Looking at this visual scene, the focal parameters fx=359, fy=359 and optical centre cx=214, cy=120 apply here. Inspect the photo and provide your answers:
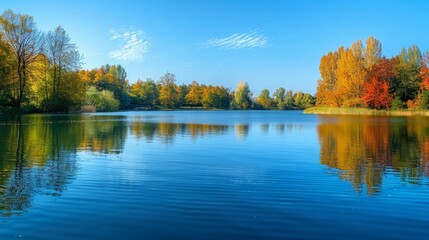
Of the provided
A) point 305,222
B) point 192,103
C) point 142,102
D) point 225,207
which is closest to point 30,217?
point 225,207

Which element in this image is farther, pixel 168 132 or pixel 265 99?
pixel 265 99

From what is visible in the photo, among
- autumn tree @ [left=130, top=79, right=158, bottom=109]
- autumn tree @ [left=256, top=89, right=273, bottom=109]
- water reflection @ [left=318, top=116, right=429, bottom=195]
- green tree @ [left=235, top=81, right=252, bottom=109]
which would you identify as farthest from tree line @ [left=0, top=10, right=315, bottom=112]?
autumn tree @ [left=256, top=89, right=273, bottom=109]

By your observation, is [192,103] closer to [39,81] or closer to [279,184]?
[39,81]

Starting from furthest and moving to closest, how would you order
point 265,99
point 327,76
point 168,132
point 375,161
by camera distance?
point 265,99 < point 327,76 < point 168,132 < point 375,161

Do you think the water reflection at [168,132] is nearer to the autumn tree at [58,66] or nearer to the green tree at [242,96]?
the autumn tree at [58,66]

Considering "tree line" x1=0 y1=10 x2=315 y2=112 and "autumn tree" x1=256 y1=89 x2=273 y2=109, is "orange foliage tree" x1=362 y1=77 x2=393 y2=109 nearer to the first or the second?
"tree line" x1=0 y1=10 x2=315 y2=112

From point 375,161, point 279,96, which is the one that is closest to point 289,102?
point 279,96

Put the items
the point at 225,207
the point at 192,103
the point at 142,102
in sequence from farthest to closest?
1. the point at 192,103
2. the point at 142,102
3. the point at 225,207

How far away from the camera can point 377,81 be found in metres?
74.8

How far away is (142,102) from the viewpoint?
143375 mm

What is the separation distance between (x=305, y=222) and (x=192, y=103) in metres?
158

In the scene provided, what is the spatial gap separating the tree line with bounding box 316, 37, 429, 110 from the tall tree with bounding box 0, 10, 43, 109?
212 ft

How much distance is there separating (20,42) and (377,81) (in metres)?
68.4

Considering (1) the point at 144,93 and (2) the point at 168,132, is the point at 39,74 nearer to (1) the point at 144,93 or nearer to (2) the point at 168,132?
(2) the point at 168,132
